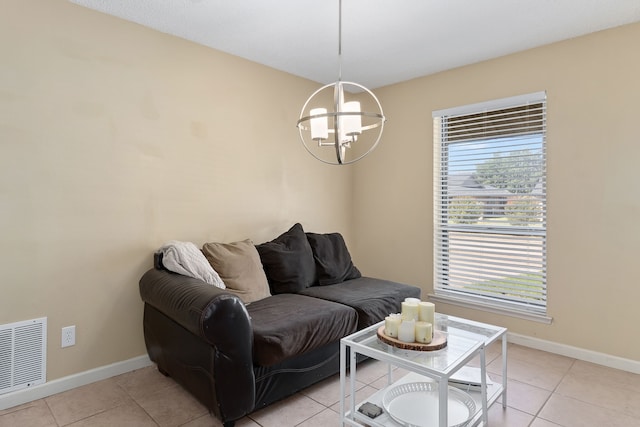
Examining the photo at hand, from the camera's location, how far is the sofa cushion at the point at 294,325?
2.03m

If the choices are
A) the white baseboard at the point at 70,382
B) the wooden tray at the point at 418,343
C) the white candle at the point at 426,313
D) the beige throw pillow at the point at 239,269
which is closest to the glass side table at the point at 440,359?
the wooden tray at the point at 418,343

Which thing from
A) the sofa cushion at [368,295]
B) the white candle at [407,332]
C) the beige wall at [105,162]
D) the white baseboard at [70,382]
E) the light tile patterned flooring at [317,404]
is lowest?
the light tile patterned flooring at [317,404]

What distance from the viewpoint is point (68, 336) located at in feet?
7.79

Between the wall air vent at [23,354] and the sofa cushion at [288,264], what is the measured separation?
59.8 inches

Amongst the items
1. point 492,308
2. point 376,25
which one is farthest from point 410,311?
point 376,25

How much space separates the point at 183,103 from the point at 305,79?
139 cm

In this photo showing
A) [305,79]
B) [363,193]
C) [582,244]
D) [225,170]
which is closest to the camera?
[582,244]

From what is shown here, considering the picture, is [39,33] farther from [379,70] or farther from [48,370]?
Result: [379,70]

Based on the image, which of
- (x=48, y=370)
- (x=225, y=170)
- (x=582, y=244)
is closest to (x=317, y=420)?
(x=48, y=370)

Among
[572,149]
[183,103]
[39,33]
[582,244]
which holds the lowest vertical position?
[582,244]

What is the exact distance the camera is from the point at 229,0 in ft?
7.69

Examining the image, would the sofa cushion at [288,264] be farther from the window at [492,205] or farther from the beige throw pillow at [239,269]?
the window at [492,205]

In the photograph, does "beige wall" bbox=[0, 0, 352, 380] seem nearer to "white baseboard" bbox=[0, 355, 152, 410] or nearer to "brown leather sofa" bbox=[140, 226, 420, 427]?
"white baseboard" bbox=[0, 355, 152, 410]

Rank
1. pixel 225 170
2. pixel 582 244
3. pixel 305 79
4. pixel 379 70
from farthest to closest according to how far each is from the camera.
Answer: pixel 305 79, pixel 379 70, pixel 225 170, pixel 582 244
